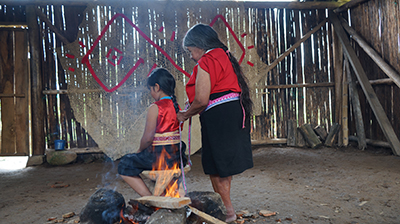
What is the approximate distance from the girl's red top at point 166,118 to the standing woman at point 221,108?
18 centimetres

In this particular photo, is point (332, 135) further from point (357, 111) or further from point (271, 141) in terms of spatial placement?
point (271, 141)

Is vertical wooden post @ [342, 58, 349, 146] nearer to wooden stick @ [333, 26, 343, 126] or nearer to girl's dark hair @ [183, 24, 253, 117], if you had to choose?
wooden stick @ [333, 26, 343, 126]

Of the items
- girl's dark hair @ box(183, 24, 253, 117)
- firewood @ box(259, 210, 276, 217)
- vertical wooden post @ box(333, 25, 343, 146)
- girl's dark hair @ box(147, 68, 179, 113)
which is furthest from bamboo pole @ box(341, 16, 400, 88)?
girl's dark hair @ box(147, 68, 179, 113)

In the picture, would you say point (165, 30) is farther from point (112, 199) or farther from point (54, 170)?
→ point (112, 199)

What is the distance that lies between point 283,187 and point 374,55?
3404 mm

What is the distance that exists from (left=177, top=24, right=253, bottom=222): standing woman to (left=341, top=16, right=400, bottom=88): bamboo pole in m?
3.76

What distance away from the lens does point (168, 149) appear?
2.35 meters

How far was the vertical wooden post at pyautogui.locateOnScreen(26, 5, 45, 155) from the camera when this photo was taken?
5695 millimetres

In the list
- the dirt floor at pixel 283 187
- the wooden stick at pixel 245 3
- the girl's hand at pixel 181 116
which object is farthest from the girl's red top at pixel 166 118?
the wooden stick at pixel 245 3

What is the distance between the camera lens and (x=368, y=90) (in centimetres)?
538

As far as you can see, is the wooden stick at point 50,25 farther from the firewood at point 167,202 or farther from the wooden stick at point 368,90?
the wooden stick at point 368,90

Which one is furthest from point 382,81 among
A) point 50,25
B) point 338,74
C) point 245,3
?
point 50,25

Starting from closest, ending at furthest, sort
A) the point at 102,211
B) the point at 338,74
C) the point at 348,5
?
the point at 102,211 < the point at 348,5 < the point at 338,74

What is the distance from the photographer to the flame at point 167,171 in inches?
89.0
